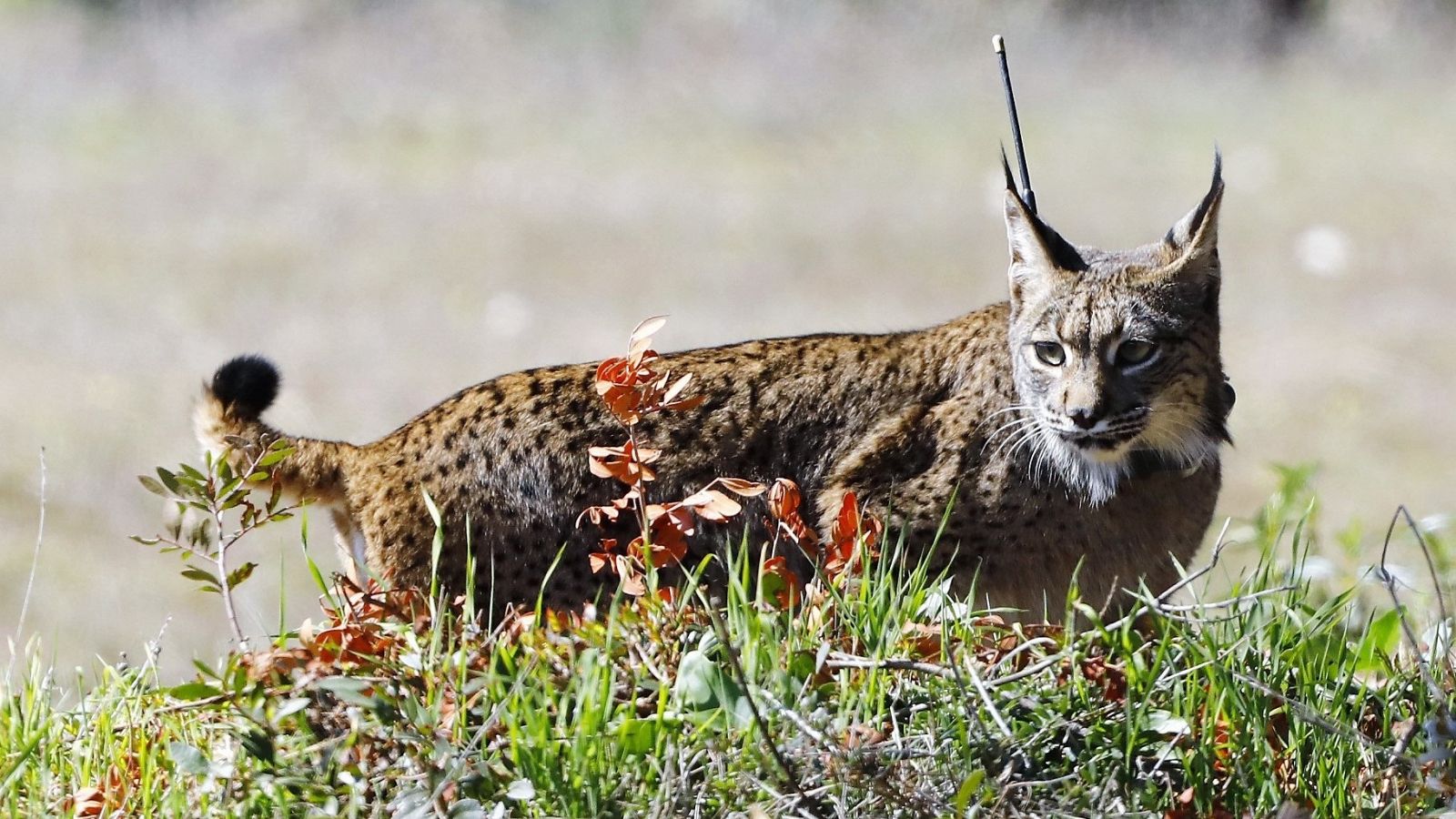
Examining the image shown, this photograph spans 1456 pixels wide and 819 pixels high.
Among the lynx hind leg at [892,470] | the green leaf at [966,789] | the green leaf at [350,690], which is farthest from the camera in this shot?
the lynx hind leg at [892,470]

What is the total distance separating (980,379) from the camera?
459cm

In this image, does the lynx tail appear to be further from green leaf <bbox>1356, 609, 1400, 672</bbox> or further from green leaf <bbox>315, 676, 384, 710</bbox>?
green leaf <bbox>1356, 609, 1400, 672</bbox>

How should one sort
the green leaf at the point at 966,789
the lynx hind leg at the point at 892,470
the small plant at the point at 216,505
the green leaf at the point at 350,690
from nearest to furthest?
the green leaf at the point at 966,789, the green leaf at the point at 350,690, the small plant at the point at 216,505, the lynx hind leg at the point at 892,470

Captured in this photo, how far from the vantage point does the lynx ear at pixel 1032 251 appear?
4234 millimetres

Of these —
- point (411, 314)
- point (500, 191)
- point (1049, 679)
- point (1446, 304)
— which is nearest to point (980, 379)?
point (1049, 679)

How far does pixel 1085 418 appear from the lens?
161 inches

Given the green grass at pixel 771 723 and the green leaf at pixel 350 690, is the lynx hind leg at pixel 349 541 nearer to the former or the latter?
the green grass at pixel 771 723

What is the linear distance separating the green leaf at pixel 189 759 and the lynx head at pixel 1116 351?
216cm

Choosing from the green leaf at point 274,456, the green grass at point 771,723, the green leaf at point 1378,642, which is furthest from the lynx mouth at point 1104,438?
the green leaf at point 274,456

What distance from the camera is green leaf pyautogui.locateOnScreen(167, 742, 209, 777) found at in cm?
274

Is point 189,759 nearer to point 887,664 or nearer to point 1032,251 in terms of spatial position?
point 887,664

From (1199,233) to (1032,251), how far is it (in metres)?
0.39

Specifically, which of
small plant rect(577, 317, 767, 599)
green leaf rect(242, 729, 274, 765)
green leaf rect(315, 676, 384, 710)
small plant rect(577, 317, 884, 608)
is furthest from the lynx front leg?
green leaf rect(242, 729, 274, 765)

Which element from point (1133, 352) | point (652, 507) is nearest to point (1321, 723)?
point (652, 507)
